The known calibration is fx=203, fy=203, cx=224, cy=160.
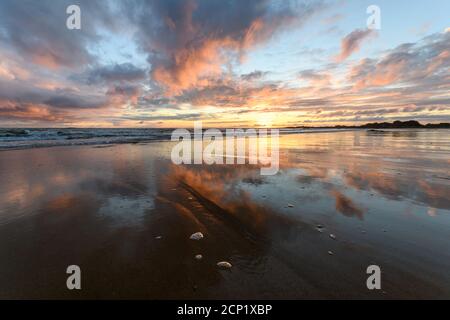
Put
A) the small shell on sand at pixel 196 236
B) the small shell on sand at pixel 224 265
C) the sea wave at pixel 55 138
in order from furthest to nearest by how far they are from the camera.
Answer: the sea wave at pixel 55 138, the small shell on sand at pixel 196 236, the small shell on sand at pixel 224 265

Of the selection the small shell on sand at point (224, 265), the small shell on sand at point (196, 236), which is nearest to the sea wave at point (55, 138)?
the small shell on sand at point (196, 236)

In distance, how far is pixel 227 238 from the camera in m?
3.42

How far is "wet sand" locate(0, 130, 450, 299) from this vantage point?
2.38 meters

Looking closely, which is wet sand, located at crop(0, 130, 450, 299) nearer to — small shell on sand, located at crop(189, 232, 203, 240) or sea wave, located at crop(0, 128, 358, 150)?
small shell on sand, located at crop(189, 232, 203, 240)

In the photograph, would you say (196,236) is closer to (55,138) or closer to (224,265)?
(224,265)

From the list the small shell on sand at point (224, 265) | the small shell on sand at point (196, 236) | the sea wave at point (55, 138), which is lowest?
the small shell on sand at point (224, 265)

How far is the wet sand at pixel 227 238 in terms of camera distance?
238cm

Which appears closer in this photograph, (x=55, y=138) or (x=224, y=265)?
(x=224, y=265)

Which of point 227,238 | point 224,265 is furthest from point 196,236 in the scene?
point 224,265

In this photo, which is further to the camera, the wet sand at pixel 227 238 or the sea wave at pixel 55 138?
the sea wave at pixel 55 138

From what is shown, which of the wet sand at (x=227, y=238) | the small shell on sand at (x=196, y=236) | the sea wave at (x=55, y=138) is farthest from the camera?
the sea wave at (x=55, y=138)

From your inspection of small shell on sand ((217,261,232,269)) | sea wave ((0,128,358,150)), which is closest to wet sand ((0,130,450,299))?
small shell on sand ((217,261,232,269))

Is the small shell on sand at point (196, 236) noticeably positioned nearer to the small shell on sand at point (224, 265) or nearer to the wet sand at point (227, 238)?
the wet sand at point (227, 238)

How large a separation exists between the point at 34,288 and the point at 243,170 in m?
7.02
